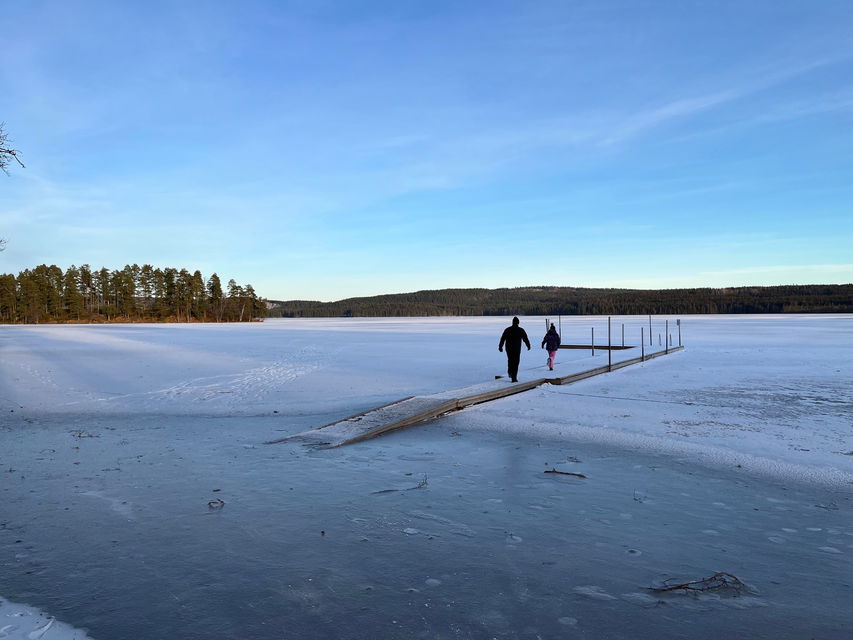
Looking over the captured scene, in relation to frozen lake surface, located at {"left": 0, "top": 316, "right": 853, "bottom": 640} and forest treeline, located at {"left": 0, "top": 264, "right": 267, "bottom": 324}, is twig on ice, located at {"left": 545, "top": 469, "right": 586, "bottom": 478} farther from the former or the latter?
forest treeline, located at {"left": 0, "top": 264, "right": 267, "bottom": 324}

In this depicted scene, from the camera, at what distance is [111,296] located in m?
105

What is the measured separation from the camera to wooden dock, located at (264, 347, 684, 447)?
28.4 ft

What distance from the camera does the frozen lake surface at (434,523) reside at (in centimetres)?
350

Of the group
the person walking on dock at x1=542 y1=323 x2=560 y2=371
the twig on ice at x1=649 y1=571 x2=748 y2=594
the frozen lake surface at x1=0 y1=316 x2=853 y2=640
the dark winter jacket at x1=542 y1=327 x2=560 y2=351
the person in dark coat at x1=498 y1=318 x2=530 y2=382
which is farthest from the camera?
the dark winter jacket at x1=542 y1=327 x2=560 y2=351

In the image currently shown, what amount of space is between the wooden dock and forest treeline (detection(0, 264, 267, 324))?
100 metres

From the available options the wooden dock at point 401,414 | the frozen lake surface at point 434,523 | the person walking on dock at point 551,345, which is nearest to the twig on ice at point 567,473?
the frozen lake surface at point 434,523

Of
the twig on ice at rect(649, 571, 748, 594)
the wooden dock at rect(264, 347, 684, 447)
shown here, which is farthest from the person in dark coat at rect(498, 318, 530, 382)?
the twig on ice at rect(649, 571, 748, 594)

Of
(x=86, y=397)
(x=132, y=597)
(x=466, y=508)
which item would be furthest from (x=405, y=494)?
(x=86, y=397)

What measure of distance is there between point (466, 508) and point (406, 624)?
216 centimetres

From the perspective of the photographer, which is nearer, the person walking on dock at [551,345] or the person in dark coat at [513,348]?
the person in dark coat at [513,348]

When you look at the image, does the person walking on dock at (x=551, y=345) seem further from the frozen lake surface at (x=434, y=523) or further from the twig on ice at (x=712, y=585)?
the twig on ice at (x=712, y=585)

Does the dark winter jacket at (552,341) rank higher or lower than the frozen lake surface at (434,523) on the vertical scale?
higher

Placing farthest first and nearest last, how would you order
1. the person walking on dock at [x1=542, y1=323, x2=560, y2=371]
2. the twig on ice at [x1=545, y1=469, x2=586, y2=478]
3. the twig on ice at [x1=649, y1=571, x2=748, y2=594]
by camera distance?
1. the person walking on dock at [x1=542, y1=323, x2=560, y2=371]
2. the twig on ice at [x1=545, y1=469, x2=586, y2=478]
3. the twig on ice at [x1=649, y1=571, x2=748, y2=594]

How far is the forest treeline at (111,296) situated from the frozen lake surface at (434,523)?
100m
